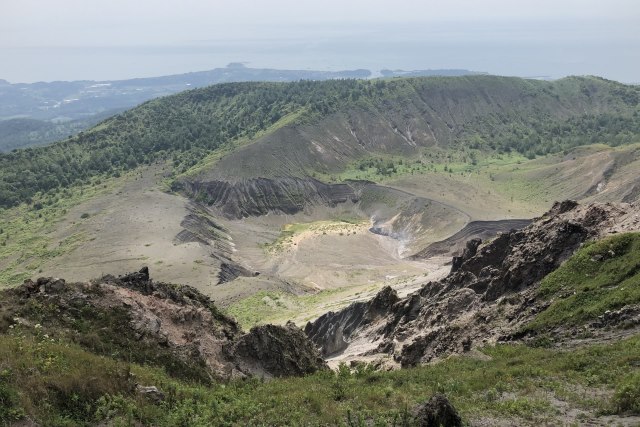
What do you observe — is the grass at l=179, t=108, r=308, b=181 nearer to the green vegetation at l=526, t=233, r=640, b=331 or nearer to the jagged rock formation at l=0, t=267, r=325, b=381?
the jagged rock formation at l=0, t=267, r=325, b=381

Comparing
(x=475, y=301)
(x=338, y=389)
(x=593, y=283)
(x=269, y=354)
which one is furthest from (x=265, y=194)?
(x=338, y=389)

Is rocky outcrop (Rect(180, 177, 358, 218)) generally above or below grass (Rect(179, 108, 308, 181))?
below

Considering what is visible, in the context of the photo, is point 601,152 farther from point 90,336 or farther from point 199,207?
point 90,336

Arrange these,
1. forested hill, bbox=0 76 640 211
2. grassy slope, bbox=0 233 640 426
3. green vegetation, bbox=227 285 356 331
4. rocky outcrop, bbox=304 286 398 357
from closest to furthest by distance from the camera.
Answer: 1. grassy slope, bbox=0 233 640 426
2. rocky outcrop, bbox=304 286 398 357
3. green vegetation, bbox=227 285 356 331
4. forested hill, bbox=0 76 640 211

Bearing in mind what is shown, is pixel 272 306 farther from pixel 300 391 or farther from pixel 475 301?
pixel 300 391

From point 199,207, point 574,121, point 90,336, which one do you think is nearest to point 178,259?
point 199,207

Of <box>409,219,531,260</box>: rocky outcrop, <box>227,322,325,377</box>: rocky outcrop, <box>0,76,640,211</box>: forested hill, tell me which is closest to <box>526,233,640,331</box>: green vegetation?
<box>227,322,325,377</box>: rocky outcrop

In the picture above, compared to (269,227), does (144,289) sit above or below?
above
